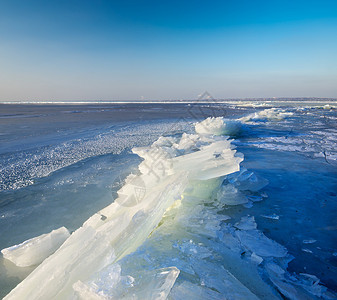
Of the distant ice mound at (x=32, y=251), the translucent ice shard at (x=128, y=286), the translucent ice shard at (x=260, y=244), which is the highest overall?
the translucent ice shard at (x=128, y=286)

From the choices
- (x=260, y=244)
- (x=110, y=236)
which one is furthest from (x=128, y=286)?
(x=260, y=244)

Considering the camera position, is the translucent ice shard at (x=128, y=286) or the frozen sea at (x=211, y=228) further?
the frozen sea at (x=211, y=228)

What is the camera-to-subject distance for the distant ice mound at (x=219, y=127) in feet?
22.1

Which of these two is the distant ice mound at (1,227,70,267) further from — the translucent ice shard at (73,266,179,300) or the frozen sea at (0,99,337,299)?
the translucent ice shard at (73,266,179,300)

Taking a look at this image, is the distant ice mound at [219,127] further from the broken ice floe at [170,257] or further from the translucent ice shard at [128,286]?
the translucent ice shard at [128,286]

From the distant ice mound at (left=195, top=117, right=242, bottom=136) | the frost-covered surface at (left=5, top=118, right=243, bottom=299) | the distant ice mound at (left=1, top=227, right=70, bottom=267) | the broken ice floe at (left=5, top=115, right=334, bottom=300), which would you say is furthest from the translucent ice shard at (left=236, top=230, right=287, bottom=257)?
the distant ice mound at (left=195, top=117, right=242, bottom=136)

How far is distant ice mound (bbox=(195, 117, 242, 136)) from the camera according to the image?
672cm

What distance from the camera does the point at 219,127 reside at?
22.0 feet

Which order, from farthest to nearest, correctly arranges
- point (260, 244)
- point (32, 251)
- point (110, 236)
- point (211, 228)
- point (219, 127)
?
1. point (219, 127)
2. point (211, 228)
3. point (260, 244)
4. point (32, 251)
5. point (110, 236)

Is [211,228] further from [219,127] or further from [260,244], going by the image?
[219,127]

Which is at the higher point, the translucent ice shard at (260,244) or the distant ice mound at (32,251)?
the distant ice mound at (32,251)

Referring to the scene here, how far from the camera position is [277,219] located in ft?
6.00

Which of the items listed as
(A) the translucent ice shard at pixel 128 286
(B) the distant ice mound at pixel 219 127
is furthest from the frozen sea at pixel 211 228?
(B) the distant ice mound at pixel 219 127

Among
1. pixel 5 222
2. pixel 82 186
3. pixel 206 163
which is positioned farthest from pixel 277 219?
pixel 5 222
